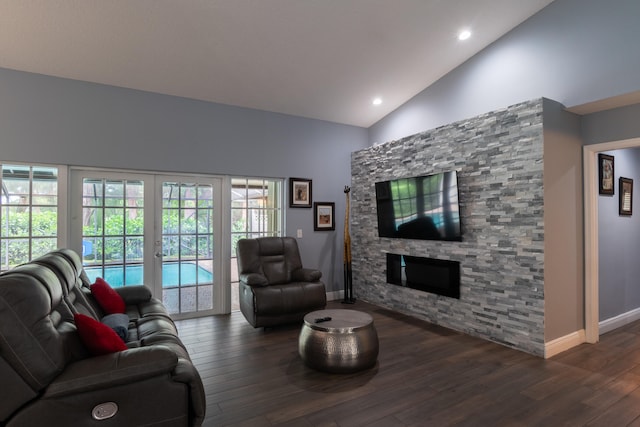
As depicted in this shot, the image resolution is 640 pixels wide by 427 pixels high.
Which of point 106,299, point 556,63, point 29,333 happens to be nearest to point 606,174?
point 556,63

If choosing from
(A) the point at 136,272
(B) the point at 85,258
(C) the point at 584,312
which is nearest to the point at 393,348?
(C) the point at 584,312

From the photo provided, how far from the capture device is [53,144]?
3744mm

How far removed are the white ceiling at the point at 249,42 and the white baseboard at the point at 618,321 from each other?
366cm

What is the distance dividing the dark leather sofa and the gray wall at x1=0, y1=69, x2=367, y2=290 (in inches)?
95.4

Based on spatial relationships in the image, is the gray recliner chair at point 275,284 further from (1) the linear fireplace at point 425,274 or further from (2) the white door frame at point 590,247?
A: (2) the white door frame at point 590,247

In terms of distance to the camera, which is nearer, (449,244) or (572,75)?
(572,75)

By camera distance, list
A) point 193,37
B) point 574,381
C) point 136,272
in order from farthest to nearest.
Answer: point 136,272
point 193,37
point 574,381

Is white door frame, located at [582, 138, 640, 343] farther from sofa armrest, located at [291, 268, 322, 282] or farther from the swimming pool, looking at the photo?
the swimming pool

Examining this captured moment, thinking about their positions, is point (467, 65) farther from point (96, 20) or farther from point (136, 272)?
point (136, 272)

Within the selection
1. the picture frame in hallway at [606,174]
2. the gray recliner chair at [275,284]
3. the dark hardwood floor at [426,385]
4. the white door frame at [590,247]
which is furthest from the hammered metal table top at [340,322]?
the picture frame in hallway at [606,174]

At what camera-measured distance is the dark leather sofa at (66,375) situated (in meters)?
1.53

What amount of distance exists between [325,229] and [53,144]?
3715 mm

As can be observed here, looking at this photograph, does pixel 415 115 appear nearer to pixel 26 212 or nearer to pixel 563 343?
pixel 563 343

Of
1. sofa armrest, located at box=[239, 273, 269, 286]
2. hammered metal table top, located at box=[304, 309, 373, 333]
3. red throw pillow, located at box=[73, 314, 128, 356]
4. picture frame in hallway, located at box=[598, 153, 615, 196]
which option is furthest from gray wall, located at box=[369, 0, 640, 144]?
red throw pillow, located at box=[73, 314, 128, 356]
